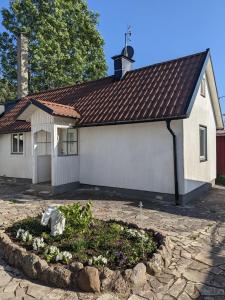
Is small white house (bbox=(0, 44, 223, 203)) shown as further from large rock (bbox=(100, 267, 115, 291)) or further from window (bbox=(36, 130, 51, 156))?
large rock (bbox=(100, 267, 115, 291))

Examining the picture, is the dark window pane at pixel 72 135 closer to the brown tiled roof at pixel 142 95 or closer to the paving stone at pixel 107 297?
the brown tiled roof at pixel 142 95

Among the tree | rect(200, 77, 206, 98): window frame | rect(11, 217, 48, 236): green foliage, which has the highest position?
the tree

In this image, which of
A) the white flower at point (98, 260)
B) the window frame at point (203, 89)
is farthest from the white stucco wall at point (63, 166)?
the white flower at point (98, 260)

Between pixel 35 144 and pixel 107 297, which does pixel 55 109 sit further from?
pixel 107 297

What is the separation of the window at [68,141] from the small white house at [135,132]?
0.13 feet

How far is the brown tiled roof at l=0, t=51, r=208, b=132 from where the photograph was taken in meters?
8.70

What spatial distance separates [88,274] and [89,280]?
7 cm

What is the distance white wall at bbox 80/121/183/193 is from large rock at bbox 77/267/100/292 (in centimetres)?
538

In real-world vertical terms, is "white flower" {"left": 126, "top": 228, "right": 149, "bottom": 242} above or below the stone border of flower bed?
above

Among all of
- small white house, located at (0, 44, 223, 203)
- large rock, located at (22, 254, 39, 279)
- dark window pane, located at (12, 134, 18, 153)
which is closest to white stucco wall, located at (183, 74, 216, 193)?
small white house, located at (0, 44, 223, 203)

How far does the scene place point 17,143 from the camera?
13.3 m

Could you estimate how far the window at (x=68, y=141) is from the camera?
431 inches

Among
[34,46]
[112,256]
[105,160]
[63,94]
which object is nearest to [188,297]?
[112,256]

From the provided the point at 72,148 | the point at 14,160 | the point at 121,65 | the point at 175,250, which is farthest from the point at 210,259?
the point at 14,160
